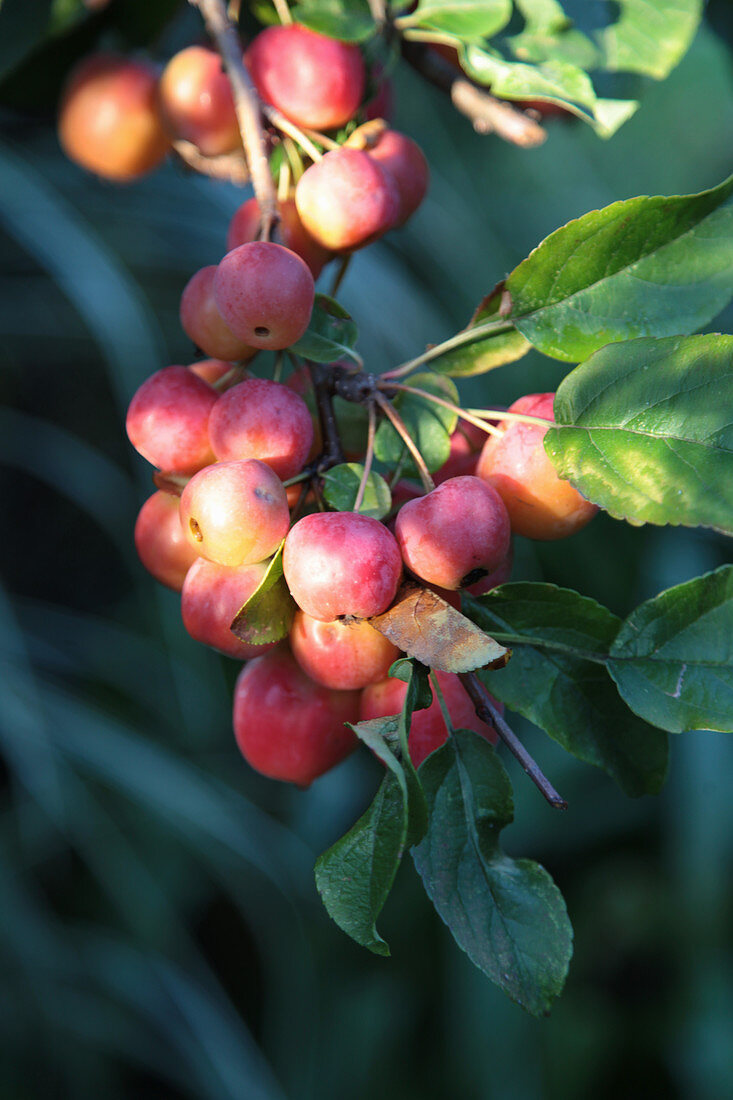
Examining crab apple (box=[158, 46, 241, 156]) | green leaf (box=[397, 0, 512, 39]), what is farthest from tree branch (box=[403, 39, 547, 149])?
crab apple (box=[158, 46, 241, 156])

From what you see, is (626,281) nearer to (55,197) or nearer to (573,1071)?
(55,197)

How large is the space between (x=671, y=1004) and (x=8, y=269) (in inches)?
63.6

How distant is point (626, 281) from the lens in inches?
15.0

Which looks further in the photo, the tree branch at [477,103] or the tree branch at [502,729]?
the tree branch at [477,103]

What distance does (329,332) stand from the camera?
1.39 ft

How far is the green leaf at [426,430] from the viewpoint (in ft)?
1.34

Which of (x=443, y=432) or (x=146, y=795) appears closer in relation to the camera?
(x=443, y=432)

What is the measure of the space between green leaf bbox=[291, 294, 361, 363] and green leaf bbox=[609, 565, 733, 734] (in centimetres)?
20

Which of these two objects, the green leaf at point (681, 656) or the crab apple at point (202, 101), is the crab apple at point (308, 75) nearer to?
the crab apple at point (202, 101)

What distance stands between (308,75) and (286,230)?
12 centimetres

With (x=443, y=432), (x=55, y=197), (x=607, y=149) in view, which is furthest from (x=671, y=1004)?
(x=55, y=197)

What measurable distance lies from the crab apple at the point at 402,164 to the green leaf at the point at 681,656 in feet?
0.94

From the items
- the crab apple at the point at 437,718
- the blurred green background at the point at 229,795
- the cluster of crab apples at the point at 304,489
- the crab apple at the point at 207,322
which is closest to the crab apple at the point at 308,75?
the cluster of crab apples at the point at 304,489

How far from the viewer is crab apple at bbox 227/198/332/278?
452 mm
